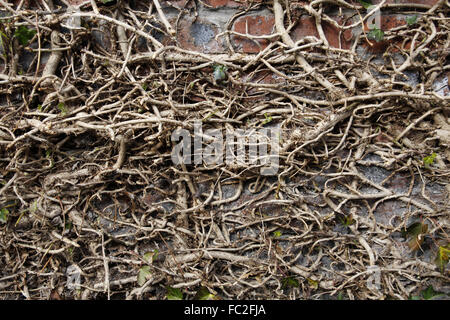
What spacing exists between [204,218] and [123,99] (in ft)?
Result: 1.58

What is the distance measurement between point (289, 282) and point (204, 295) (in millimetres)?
276

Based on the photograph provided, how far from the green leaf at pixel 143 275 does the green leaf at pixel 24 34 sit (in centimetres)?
88

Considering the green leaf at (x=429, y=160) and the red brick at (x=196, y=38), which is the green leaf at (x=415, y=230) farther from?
the red brick at (x=196, y=38)

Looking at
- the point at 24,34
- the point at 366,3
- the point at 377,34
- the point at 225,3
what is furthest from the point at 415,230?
the point at 24,34

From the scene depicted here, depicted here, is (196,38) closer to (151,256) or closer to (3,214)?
(151,256)

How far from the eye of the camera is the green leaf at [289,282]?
106 centimetres

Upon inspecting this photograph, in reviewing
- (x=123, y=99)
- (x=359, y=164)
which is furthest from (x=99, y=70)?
(x=359, y=164)

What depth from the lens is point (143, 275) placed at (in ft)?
3.45

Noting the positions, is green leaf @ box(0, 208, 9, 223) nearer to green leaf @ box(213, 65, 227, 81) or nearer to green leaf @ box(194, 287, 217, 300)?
green leaf @ box(194, 287, 217, 300)

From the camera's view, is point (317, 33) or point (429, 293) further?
point (317, 33)

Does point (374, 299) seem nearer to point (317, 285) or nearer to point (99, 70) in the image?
point (317, 285)

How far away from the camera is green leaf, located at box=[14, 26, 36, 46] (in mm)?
1115

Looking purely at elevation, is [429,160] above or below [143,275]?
above

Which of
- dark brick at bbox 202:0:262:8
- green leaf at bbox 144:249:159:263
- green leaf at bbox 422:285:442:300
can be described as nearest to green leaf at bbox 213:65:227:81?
dark brick at bbox 202:0:262:8
